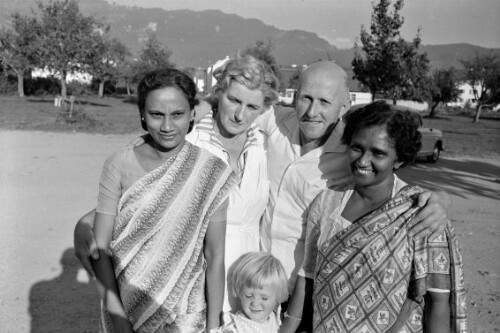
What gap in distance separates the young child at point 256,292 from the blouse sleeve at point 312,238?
0.61ft

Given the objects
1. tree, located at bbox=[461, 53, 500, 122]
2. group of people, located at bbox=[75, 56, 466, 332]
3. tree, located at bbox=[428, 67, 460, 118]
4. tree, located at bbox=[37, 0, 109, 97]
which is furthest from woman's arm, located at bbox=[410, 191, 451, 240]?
tree, located at bbox=[428, 67, 460, 118]

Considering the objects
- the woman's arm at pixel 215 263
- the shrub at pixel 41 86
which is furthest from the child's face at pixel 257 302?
the shrub at pixel 41 86

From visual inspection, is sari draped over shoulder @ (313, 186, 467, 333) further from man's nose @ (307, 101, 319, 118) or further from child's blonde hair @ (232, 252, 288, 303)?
man's nose @ (307, 101, 319, 118)

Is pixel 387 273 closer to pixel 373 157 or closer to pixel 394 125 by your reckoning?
pixel 373 157

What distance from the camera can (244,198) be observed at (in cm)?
265

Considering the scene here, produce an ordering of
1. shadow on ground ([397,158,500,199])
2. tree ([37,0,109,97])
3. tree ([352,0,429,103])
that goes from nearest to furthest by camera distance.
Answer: shadow on ground ([397,158,500,199])
tree ([352,0,429,103])
tree ([37,0,109,97])

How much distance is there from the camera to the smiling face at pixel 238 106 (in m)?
2.73

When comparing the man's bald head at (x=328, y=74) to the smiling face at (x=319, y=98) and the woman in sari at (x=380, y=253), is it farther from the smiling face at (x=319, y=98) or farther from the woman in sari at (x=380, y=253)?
the woman in sari at (x=380, y=253)

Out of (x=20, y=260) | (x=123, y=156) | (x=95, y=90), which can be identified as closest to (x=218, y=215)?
(x=123, y=156)

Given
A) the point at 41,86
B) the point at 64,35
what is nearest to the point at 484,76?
the point at 64,35

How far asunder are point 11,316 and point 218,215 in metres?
3.40

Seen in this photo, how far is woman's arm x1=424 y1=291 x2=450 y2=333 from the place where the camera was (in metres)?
2.00

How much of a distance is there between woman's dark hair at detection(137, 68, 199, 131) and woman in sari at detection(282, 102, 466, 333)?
2.59 feet

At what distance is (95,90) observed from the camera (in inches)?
2453
